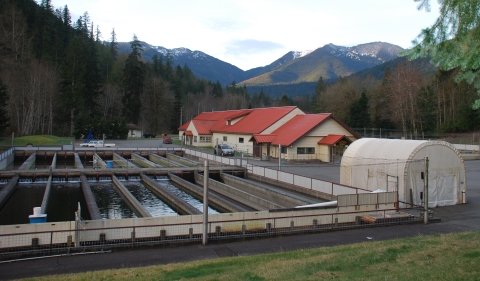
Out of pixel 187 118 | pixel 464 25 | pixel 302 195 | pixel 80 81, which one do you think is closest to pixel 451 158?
pixel 302 195

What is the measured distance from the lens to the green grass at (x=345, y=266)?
8.36 meters

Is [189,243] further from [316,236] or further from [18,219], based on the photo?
[18,219]

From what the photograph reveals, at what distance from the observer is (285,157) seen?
1737 inches

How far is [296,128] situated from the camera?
46.7 metres

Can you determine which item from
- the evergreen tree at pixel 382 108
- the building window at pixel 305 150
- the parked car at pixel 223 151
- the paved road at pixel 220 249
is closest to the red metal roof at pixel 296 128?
the building window at pixel 305 150

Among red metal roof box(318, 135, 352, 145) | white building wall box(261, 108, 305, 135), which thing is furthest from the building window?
white building wall box(261, 108, 305, 135)

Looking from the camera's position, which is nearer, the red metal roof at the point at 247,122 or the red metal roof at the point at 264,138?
the red metal roof at the point at 264,138

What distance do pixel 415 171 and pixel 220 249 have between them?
12905 mm

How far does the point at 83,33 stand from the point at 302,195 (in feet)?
372

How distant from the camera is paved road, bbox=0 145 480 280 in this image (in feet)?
38.7

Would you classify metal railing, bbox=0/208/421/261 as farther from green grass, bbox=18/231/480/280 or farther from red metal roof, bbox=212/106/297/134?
red metal roof, bbox=212/106/297/134

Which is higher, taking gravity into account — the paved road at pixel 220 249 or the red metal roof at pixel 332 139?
the red metal roof at pixel 332 139

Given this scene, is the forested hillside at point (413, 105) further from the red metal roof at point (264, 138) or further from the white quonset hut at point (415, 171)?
the white quonset hut at point (415, 171)

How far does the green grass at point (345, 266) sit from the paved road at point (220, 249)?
1705 mm
